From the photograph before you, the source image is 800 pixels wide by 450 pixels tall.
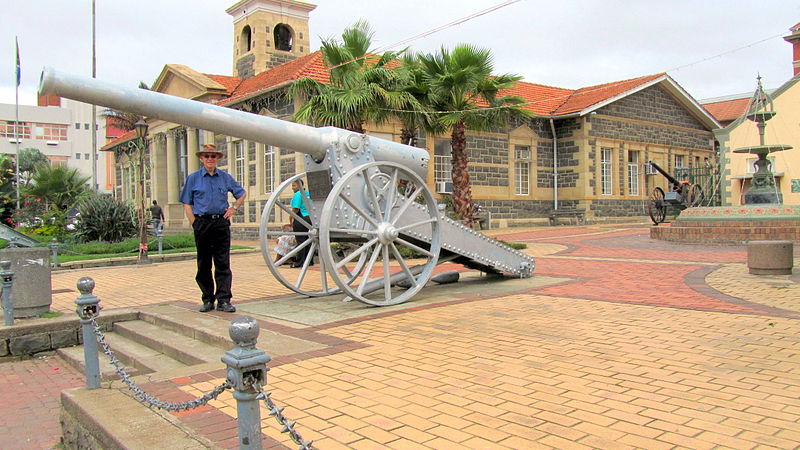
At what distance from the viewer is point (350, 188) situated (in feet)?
22.8

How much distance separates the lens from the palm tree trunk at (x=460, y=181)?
1627cm

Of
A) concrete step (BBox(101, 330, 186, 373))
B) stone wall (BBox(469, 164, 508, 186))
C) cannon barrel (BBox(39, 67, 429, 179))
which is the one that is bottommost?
concrete step (BBox(101, 330, 186, 373))

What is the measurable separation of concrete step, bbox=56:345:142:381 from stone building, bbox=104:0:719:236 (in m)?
15.3

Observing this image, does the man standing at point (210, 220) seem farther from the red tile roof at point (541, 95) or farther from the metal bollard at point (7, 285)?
the red tile roof at point (541, 95)

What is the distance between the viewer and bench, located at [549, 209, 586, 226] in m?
27.1

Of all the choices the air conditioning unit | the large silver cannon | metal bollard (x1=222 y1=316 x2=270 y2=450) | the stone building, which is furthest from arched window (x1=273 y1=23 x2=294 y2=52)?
metal bollard (x1=222 y1=316 x2=270 y2=450)

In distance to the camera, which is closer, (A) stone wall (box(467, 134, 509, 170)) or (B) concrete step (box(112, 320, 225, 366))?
(B) concrete step (box(112, 320, 225, 366))

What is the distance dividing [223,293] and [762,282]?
6940 millimetres

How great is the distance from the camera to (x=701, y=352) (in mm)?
4707

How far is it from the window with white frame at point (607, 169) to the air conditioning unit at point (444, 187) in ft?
26.9

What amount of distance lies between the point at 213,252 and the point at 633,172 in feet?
87.7

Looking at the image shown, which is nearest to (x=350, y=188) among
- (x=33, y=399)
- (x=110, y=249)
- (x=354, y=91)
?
(x=33, y=399)

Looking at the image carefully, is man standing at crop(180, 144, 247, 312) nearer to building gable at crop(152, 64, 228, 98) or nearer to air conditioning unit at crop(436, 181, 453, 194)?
air conditioning unit at crop(436, 181, 453, 194)

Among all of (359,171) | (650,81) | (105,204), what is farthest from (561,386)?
(650,81)
